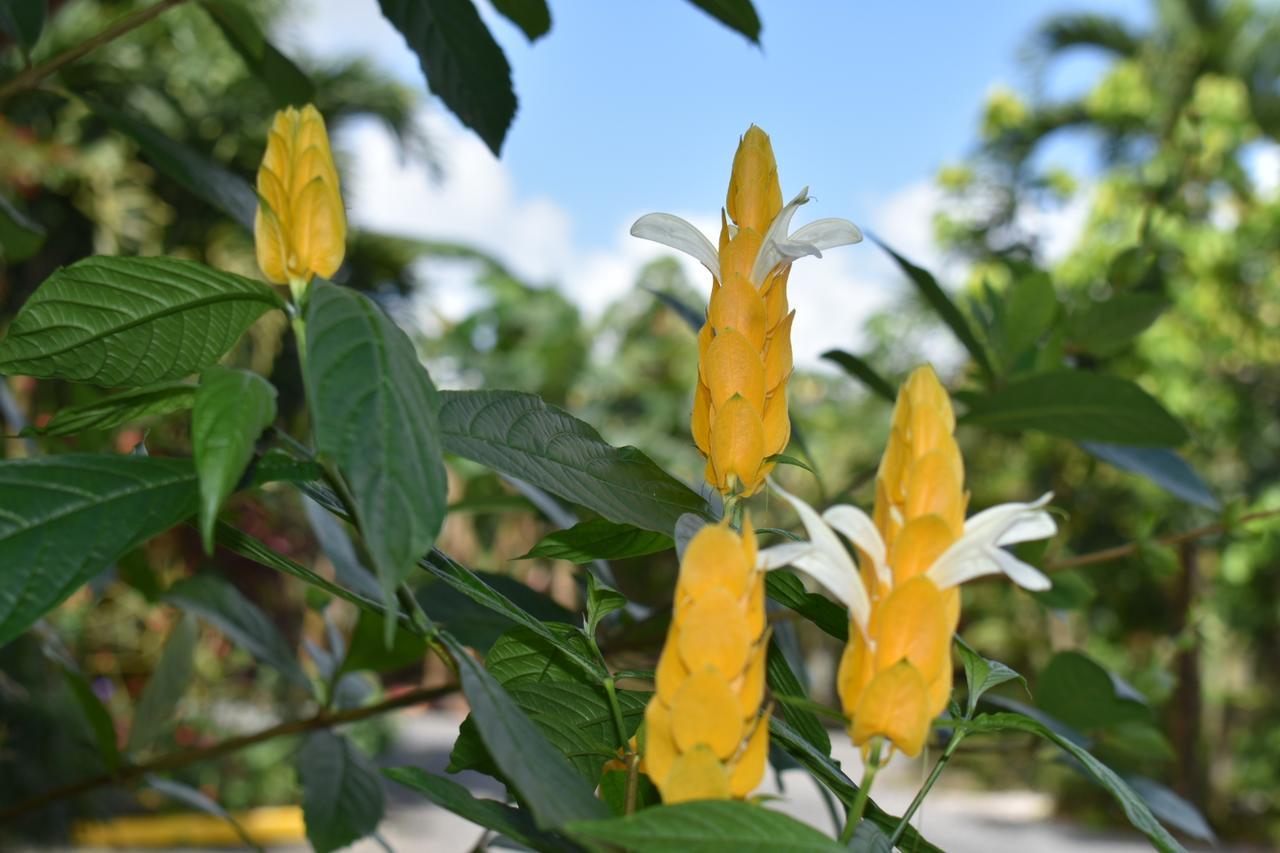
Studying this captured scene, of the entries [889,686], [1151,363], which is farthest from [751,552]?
[1151,363]

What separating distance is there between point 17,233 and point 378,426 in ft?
1.95

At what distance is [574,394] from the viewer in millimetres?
8781

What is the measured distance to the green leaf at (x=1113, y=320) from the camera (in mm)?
746

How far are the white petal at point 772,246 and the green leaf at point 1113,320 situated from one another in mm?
538

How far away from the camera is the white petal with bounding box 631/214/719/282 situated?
0.31 meters

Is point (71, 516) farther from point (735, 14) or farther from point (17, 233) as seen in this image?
point (17, 233)

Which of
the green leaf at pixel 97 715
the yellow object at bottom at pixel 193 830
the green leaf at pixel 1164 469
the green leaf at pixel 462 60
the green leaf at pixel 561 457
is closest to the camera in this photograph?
the green leaf at pixel 561 457

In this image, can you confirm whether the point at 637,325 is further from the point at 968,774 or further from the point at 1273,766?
the point at 1273,766

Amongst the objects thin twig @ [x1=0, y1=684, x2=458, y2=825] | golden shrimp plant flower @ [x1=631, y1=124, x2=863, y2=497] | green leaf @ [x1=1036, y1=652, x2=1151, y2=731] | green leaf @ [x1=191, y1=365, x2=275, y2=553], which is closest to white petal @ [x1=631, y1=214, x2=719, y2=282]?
golden shrimp plant flower @ [x1=631, y1=124, x2=863, y2=497]

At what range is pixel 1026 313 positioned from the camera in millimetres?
718

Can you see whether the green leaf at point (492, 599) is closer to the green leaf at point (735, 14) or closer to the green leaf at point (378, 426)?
the green leaf at point (378, 426)

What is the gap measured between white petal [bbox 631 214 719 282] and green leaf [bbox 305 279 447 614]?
0.31 feet

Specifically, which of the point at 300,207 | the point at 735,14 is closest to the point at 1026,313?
the point at 735,14

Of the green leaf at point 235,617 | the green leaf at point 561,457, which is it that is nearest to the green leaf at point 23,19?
the green leaf at point 235,617
